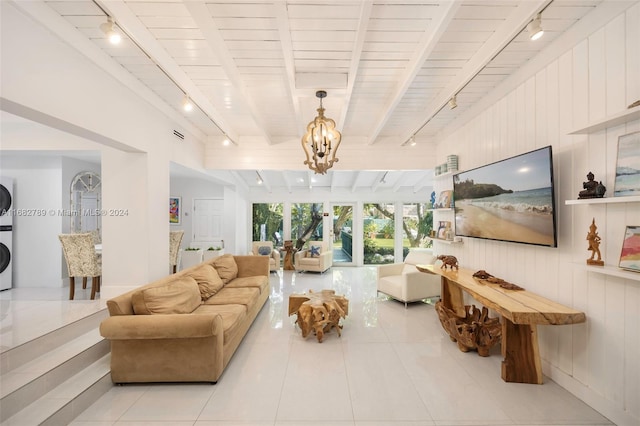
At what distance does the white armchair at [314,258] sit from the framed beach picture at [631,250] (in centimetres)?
584

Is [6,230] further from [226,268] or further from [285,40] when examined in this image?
[285,40]

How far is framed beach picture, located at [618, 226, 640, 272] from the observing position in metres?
1.78

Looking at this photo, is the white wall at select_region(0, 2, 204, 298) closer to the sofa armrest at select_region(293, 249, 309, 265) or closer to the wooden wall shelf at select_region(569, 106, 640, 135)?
the sofa armrest at select_region(293, 249, 309, 265)

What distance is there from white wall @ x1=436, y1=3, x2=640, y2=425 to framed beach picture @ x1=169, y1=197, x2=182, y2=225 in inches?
296

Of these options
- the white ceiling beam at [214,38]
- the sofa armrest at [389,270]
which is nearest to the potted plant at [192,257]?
the sofa armrest at [389,270]

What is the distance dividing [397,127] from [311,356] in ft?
12.1

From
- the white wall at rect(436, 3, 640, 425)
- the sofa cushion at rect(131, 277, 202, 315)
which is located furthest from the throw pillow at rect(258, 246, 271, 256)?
the white wall at rect(436, 3, 640, 425)

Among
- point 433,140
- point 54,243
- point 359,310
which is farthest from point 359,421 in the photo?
point 54,243

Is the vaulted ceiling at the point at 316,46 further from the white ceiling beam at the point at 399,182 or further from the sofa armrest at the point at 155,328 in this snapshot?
the white ceiling beam at the point at 399,182

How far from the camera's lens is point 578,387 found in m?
2.26

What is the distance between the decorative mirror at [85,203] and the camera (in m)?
4.92

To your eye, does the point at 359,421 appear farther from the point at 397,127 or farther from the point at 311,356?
the point at 397,127

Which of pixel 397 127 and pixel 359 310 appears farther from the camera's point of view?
pixel 397 127

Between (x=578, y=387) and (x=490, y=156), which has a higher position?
(x=490, y=156)
